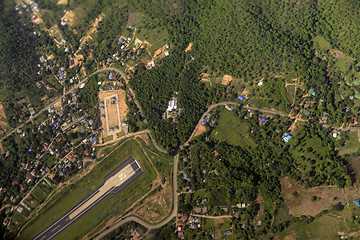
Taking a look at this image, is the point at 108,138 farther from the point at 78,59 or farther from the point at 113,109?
the point at 78,59

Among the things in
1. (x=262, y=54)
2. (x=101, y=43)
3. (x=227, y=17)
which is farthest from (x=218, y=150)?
(x=101, y=43)

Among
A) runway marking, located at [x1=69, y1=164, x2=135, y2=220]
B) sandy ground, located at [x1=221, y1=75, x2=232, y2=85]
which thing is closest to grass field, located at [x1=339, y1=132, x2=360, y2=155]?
sandy ground, located at [x1=221, y1=75, x2=232, y2=85]

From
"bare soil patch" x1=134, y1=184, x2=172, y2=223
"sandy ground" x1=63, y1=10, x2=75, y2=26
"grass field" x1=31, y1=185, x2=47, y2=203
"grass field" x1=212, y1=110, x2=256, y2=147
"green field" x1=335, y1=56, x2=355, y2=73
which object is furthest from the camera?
"sandy ground" x1=63, y1=10, x2=75, y2=26

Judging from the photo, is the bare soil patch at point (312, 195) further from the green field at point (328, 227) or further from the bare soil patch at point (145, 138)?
the bare soil patch at point (145, 138)

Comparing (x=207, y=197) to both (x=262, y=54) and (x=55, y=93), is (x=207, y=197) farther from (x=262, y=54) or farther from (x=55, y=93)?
(x=55, y=93)

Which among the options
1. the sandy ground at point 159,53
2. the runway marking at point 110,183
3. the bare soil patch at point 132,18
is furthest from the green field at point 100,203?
the bare soil patch at point 132,18

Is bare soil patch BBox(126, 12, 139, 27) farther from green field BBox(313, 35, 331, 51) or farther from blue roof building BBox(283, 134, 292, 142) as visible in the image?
blue roof building BBox(283, 134, 292, 142)
